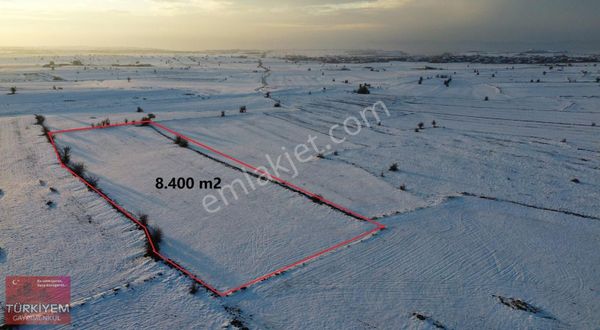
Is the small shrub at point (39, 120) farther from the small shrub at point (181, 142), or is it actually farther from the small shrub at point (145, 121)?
the small shrub at point (181, 142)

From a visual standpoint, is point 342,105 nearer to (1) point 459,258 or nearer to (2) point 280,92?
(2) point 280,92

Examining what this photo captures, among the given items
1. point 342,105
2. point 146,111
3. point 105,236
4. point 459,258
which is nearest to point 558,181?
point 459,258

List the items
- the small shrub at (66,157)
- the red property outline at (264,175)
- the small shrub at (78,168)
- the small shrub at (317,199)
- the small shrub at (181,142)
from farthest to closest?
the small shrub at (181,142), the small shrub at (66,157), the small shrub at (78,168), the small shrub at (317,199), the red property outline at (264,175)

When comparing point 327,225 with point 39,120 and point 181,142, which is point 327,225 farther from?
point 39,120

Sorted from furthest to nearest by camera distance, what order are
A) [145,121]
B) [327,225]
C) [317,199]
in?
[145,121], [317,199], [327,225]

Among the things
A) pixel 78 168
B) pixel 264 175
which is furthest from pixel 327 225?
pixel 78 168

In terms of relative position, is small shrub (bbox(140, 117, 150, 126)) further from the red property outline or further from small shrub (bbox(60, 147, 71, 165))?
small shrub (bbox(60, 147, 71, 165))

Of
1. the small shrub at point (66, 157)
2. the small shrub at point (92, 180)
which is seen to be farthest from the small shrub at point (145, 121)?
the small shrub at point (92, 180)

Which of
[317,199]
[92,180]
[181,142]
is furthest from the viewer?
[181,142]
